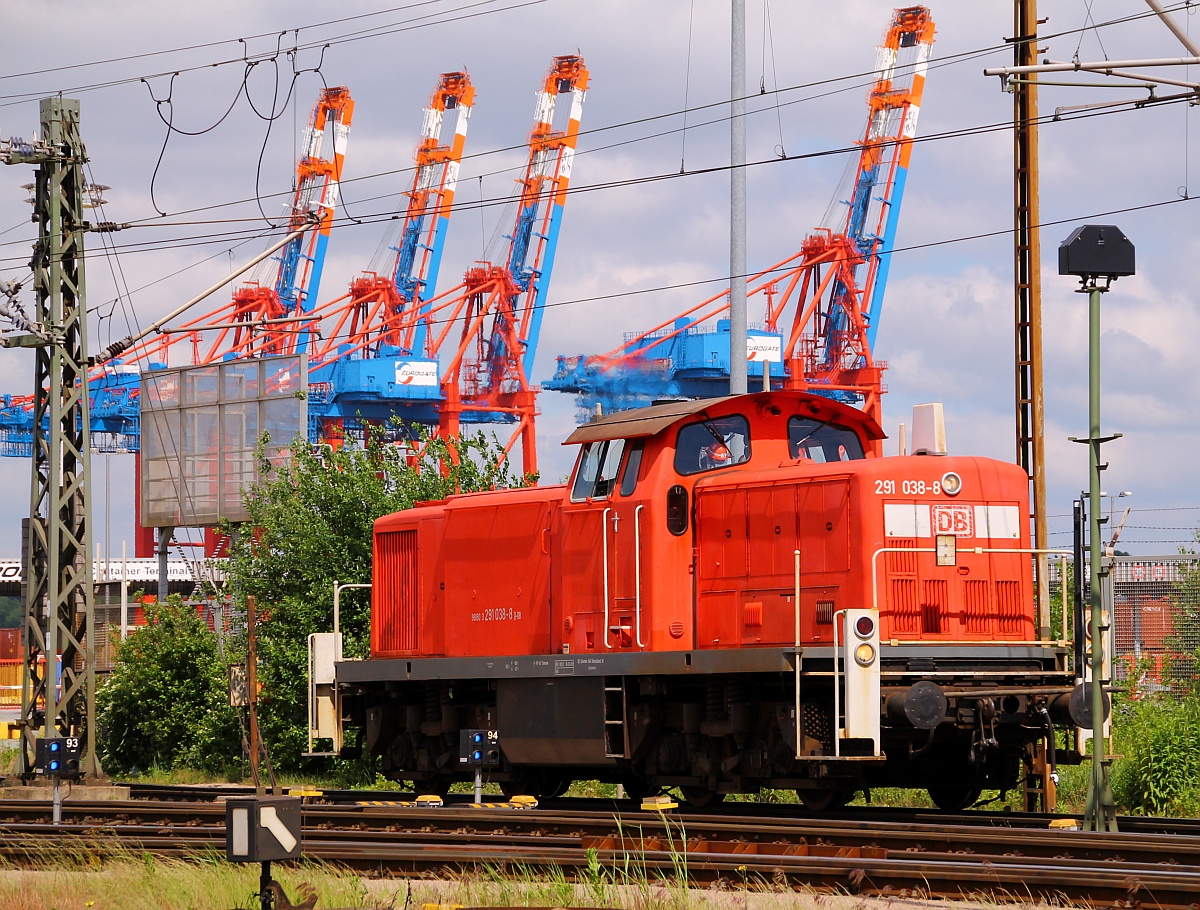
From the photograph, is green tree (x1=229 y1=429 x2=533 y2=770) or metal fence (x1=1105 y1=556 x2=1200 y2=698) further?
green tree (x1=229 y1=429 x2=533 y2=770)

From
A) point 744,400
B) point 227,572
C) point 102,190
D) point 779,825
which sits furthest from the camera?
point 227,572

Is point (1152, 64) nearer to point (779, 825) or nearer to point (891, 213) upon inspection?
point (779, 825)

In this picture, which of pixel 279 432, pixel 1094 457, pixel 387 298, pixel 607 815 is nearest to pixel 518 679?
pixel 607 815

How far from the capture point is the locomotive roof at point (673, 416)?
14430 millimetres

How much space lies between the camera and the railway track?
9211 mm

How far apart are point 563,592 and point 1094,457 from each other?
5101mm

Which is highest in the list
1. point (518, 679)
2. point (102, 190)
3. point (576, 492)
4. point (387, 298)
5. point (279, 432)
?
point (387, 298)

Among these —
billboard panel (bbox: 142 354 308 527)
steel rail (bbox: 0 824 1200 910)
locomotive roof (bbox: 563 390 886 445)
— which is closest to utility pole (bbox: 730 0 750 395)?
locomotive roof (bbox: 563 390 886 445)

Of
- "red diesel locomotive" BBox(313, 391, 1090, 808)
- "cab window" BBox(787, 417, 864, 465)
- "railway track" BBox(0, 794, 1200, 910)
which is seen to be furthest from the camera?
"cab window" BBox(787, 417, 864, 465)

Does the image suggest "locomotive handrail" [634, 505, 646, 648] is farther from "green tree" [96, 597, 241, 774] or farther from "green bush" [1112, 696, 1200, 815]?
"green tree" [96, 597, 241, 774]

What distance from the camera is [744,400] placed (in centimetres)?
1471

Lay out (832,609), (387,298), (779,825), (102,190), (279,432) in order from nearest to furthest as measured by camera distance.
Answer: (779,825)
(832,609)
(102,190)
(279,432)
(387,298)

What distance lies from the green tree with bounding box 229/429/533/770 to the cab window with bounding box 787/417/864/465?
8.92 m

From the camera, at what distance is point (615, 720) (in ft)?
47.8
